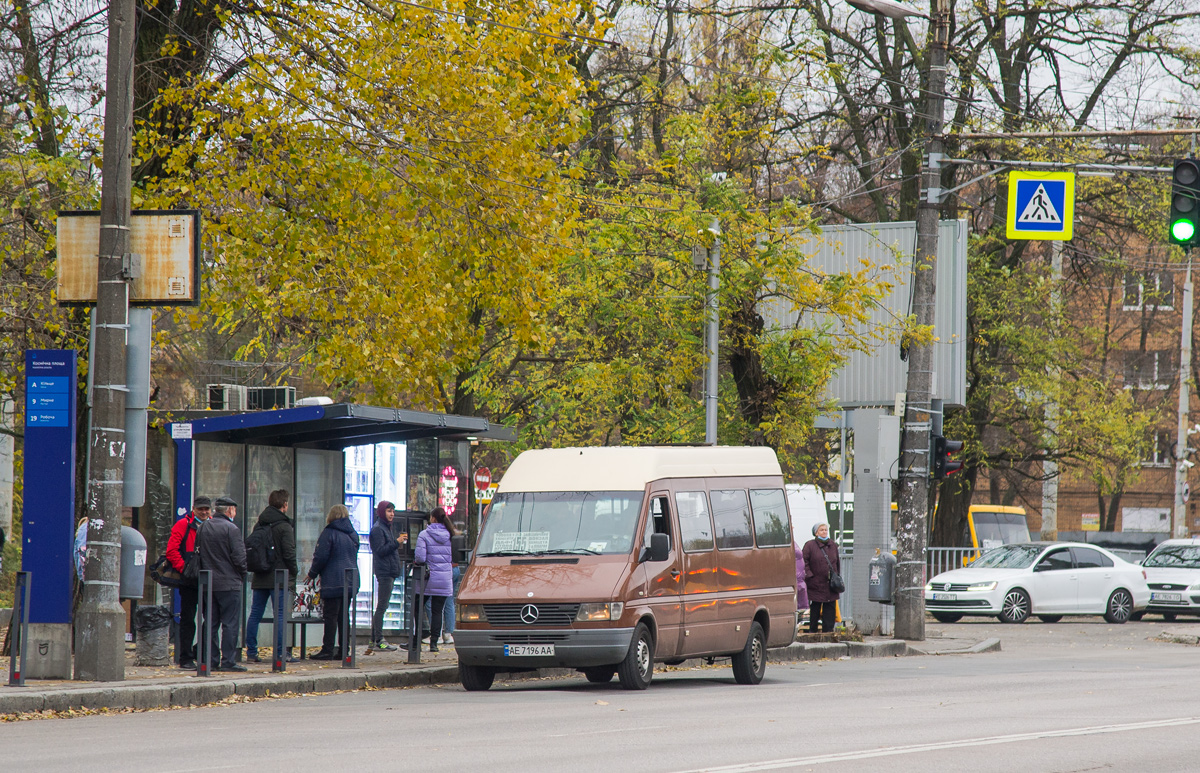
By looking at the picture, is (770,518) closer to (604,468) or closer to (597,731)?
(604,468)

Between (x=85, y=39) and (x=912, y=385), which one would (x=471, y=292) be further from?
(x=912, y=385)

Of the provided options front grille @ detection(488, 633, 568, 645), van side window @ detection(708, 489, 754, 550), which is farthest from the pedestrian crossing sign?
front grille @ detection(488, 633, 568, 645)

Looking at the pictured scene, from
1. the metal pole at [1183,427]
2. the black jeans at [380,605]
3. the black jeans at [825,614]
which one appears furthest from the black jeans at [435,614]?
the metal pole at [1183,427]

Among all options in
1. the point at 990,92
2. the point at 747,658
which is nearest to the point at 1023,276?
the point at 990,92

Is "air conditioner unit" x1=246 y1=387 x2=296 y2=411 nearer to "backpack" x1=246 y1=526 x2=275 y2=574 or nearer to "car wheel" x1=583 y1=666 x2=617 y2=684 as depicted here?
"backpack" x1=246 y1=526 x2=275 y2=574

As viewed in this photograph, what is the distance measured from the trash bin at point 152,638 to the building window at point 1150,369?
43.1m

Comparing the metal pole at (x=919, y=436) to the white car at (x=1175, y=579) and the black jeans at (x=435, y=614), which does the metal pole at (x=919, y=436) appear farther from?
the white car at (x=1175, y=579)

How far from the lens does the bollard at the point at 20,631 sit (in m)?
13.9

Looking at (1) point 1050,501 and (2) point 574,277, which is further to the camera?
(1) point 1050,501

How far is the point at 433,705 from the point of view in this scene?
45.9 ft

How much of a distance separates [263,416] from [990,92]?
799 inches

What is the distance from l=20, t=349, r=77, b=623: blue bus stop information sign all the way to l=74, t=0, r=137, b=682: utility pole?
21cm

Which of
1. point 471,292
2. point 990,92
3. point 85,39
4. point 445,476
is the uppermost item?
point 990,92

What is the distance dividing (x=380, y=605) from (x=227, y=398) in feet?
12.5
